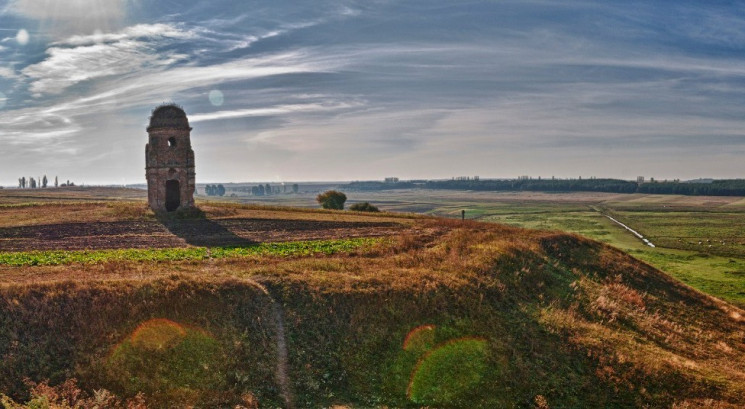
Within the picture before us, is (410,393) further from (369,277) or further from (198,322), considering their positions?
(198,322)

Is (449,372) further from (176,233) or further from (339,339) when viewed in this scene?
(176,233)

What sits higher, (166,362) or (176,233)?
(176,233)

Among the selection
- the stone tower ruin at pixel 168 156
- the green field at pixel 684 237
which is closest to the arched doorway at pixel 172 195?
the stone tower ruin at pixel 168 156

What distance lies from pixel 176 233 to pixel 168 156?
41.6ft

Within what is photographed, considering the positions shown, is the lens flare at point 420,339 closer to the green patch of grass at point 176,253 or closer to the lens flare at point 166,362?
the lens flare at point 166,362

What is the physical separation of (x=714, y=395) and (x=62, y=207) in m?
58.4

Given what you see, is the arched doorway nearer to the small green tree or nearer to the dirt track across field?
the dirt track across field

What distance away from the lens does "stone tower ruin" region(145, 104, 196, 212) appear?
141ft

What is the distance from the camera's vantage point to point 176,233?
111ft

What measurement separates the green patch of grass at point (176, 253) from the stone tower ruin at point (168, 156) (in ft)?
59.7

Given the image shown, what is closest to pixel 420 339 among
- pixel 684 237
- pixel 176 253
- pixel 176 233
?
pixel 176 253

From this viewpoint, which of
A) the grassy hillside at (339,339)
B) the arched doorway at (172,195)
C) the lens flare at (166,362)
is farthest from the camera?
the arched doorway at (172,195)

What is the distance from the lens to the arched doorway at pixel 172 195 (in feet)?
149

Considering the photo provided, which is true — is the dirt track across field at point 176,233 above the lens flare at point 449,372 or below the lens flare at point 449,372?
above
